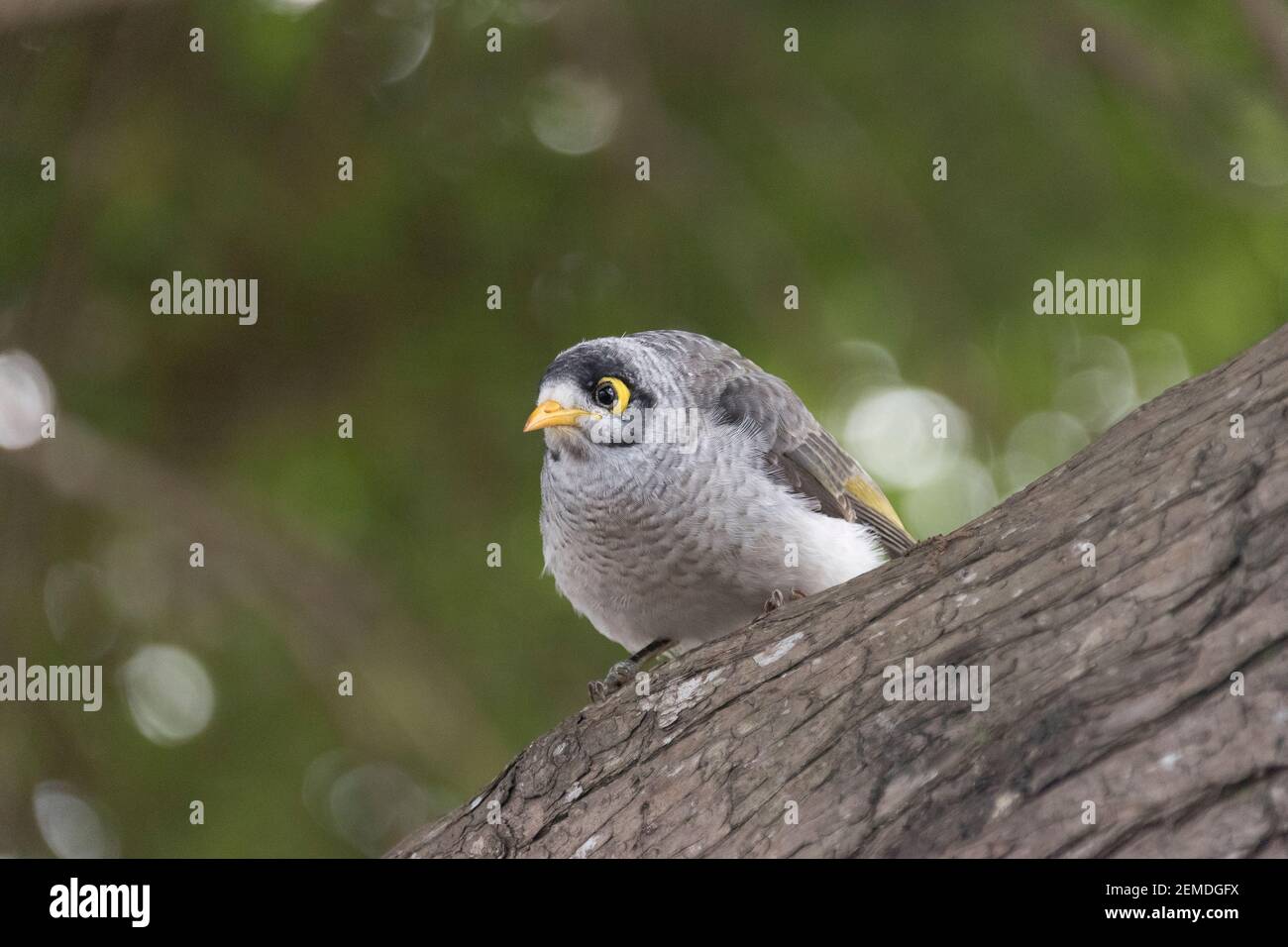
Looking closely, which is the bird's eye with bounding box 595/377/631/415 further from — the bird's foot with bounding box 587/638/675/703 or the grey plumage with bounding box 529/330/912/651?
the bird's foot with bounding box 587/638/675/703

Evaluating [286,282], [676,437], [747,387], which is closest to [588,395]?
[676,437]

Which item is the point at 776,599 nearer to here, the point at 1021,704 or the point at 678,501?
the point at 678,501

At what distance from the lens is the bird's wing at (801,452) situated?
15.6 ft

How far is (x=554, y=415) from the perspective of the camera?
14.8ft

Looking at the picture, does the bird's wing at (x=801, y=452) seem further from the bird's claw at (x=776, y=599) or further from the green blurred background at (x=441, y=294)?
the green blurred background at (x=441, y=294)

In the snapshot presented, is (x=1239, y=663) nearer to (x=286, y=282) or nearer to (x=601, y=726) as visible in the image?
(x=601, y=726)

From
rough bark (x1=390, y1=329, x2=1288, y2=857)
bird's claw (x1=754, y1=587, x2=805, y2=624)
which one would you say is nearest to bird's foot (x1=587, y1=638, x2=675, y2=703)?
bird's claw (x1=754, y1=587, x2=805, y2=624)

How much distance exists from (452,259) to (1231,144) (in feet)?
12.7

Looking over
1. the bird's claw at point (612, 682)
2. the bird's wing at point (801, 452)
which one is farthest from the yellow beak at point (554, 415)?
the bird's claw at point (612, 682)

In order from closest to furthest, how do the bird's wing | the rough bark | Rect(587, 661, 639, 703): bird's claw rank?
the rough bark
Rect(587, 661, 639, 703): bird's claw
the bird's wing

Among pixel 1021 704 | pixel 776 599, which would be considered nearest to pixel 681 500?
pixel 776 599

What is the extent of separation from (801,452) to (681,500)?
656mm

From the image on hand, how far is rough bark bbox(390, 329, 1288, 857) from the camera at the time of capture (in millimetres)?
2521

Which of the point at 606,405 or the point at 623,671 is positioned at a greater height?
the point at 606,405
